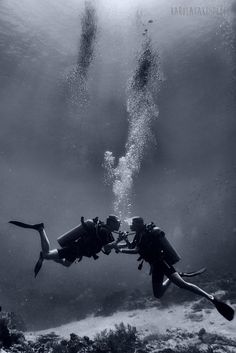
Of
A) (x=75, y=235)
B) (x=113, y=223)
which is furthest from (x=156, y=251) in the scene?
(x=75, y=235)

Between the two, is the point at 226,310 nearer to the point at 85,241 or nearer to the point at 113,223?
the point at 113,223

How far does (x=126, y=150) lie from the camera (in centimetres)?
4081

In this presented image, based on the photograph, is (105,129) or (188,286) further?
(105,129)

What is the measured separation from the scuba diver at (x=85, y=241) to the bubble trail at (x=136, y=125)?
22487 millimetres

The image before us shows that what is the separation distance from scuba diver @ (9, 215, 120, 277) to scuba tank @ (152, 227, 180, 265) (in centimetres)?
97

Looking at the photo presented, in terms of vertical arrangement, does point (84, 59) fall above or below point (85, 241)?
above

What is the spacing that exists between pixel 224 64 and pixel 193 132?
33.9 feet

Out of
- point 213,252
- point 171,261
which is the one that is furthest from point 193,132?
point 171,261

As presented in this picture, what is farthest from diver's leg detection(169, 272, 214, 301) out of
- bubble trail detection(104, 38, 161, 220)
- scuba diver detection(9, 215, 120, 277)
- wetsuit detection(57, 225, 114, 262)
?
bubble trail detection(104, 38, 161, 220)

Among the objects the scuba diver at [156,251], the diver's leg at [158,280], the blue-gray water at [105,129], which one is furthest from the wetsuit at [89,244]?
the blue-gray water at [105,129]

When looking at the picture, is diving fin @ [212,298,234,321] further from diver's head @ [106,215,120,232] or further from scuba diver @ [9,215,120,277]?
diver's head @ [106,215,120,232]

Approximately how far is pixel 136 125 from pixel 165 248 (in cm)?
3014

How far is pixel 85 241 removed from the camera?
22.0 feet

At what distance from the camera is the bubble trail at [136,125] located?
A: 27.5 m
